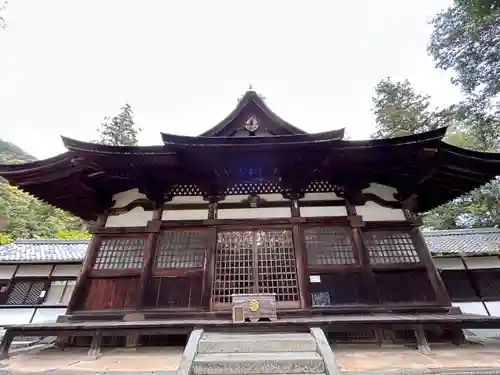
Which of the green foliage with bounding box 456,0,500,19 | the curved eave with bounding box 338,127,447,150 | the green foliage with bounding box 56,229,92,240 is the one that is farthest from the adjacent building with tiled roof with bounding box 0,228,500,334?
the green foliage with bounding box 56,229,92,240

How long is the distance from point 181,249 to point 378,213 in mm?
4584

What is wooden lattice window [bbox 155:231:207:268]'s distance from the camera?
582 centimetres

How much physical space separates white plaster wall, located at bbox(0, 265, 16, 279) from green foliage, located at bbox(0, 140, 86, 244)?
34.1 feet

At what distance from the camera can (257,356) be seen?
3213mm

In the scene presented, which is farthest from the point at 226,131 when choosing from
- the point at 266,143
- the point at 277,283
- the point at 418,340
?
the point at 418,340

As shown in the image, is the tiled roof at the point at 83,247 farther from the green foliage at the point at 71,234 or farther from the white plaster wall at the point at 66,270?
the green foliage at the point at 71,234

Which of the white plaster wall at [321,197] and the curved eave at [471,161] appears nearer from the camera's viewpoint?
the curved eave at [471,161]

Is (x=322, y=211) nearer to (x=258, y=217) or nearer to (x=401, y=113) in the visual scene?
(x=258, y=217)

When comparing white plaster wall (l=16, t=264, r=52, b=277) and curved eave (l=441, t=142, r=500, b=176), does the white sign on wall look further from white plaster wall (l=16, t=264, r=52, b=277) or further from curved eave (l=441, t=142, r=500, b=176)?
white plaster wall (l=16, t=264, r=52, b=277)

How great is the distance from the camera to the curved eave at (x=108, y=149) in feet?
17.0

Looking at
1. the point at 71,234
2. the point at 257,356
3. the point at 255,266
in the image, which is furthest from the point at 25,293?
the point at 257,356

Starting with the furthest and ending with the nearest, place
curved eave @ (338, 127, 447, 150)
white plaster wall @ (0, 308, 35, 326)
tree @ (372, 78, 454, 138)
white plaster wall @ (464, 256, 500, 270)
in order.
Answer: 1. tree @ (372, 78, 454, 138)
2. white plaster wall @ (0, 308, 35, 326)
3. white plaster wall @ (464, 256, 500, 270)
4. curved eave @ (338, 127, 447, 150)

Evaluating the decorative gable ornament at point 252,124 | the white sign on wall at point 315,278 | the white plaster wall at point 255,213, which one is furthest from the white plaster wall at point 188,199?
the white sign on wall at point 315,278

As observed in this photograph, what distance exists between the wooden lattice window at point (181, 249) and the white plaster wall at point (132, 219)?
0.65m
